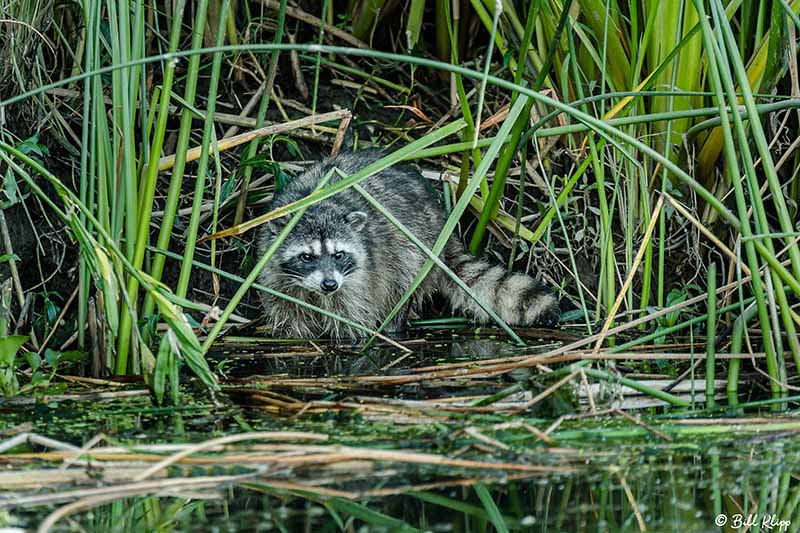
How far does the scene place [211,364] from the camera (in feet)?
14.3

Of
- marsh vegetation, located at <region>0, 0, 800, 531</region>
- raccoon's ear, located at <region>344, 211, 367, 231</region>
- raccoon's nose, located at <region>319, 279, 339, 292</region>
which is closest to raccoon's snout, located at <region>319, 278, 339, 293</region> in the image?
raccoon's nose, located at <region>319, 279, 339, 292</region>

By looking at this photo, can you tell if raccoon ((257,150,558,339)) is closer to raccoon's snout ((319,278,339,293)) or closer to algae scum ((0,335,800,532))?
raccoon's snout ((319,278,339,293))

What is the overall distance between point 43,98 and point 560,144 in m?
2.38

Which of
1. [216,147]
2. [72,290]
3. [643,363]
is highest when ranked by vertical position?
[216,147]

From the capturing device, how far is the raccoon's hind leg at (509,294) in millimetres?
5023

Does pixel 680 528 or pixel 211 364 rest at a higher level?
pixel 211 364

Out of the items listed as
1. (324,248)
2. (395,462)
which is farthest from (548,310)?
(395,462)

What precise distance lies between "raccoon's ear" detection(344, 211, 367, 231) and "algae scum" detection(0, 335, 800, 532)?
1890 mm

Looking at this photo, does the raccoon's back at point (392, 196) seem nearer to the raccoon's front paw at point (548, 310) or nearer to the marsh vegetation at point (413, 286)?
the marsh vegetation at point (413, 286)

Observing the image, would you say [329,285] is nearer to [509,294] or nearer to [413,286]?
[509,294]

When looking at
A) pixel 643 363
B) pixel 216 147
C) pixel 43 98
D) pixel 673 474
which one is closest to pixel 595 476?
pixel 673 474

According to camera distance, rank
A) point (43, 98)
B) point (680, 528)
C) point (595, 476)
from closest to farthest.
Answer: point (680, 528) → point (595, 476) → point (43, 98)

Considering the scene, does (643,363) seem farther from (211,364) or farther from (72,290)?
(72,290)

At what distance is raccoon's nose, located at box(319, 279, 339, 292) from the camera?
5244 millimetres
